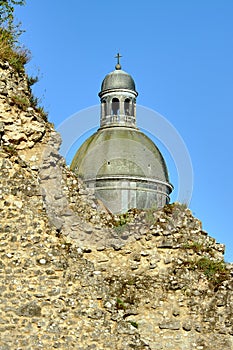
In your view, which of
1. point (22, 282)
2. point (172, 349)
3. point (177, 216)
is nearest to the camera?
point (22, 282)

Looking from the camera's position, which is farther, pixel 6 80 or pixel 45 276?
pixel 6 80

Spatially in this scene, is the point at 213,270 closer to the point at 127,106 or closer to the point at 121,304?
the point at 121,304

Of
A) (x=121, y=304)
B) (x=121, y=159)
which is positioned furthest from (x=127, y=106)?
(x=121, y=304)

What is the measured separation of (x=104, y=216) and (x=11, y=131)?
298 cm

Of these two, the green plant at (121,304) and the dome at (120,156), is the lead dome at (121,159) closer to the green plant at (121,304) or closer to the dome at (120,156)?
the dome at (120,156)

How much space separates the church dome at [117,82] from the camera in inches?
1791

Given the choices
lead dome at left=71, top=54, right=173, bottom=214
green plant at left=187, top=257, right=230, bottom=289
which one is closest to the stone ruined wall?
green plant at left=187, top=257, right=230, bottom=289

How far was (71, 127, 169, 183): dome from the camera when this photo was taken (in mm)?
40812

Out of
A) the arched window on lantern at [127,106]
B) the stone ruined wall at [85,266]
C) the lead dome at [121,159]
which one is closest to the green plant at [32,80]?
the stone ruined wall at [85,266]

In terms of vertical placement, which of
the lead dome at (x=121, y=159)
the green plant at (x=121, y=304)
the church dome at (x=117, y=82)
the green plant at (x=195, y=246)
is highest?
the church dome at (x=117, y=82)

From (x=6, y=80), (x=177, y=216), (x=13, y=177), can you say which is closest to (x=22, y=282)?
(x=13, y=177)

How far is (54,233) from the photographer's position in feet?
31.4

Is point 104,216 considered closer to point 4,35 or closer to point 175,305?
point 175,305

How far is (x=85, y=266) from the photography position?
960cm
